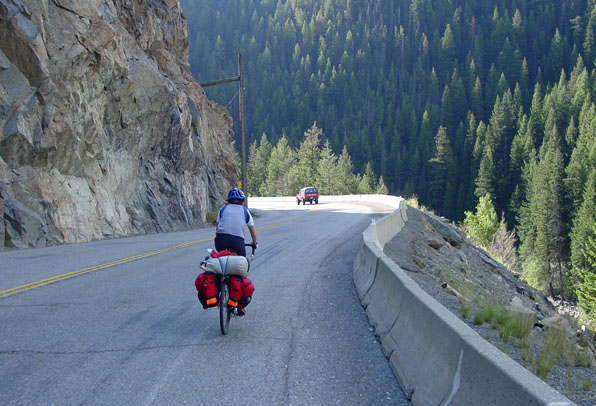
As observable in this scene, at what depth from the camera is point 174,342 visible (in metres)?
6.21

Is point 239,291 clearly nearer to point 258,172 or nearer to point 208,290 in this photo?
point 208,290

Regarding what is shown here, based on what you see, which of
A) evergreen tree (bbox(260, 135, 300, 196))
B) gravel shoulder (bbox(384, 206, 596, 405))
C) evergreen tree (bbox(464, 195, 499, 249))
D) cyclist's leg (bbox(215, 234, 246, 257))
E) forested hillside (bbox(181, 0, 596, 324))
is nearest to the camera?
gravel shoulder (bbox(384, 206, 596, 405))

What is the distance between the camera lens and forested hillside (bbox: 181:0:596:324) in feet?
305

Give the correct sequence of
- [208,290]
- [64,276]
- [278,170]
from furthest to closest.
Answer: [278,170], [64,276], [208,290]

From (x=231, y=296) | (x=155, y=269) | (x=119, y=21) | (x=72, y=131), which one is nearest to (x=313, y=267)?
(x=155, y=269)

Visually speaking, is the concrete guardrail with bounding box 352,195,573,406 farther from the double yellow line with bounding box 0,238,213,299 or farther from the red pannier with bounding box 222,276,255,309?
the double yellow line with bounding box 0,238,213,299

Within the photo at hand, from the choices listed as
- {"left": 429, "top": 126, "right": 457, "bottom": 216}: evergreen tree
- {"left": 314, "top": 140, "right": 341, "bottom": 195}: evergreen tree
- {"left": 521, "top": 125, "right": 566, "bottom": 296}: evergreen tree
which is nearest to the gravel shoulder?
{"left": 521, "top": 125, "right": 566, "bottom": 296}: evergreen tree

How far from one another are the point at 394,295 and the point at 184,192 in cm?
2280

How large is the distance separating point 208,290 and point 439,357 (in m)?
3.40

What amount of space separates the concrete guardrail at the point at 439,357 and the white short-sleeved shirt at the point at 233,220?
2.12 meters

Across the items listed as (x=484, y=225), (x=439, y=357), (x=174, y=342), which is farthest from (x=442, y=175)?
(x=439, y=357)

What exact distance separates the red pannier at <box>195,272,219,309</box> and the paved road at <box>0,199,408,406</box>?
1.34ft

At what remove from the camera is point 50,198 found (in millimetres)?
18344

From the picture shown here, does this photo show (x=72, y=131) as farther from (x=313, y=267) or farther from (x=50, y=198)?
(x=313, y=267)
